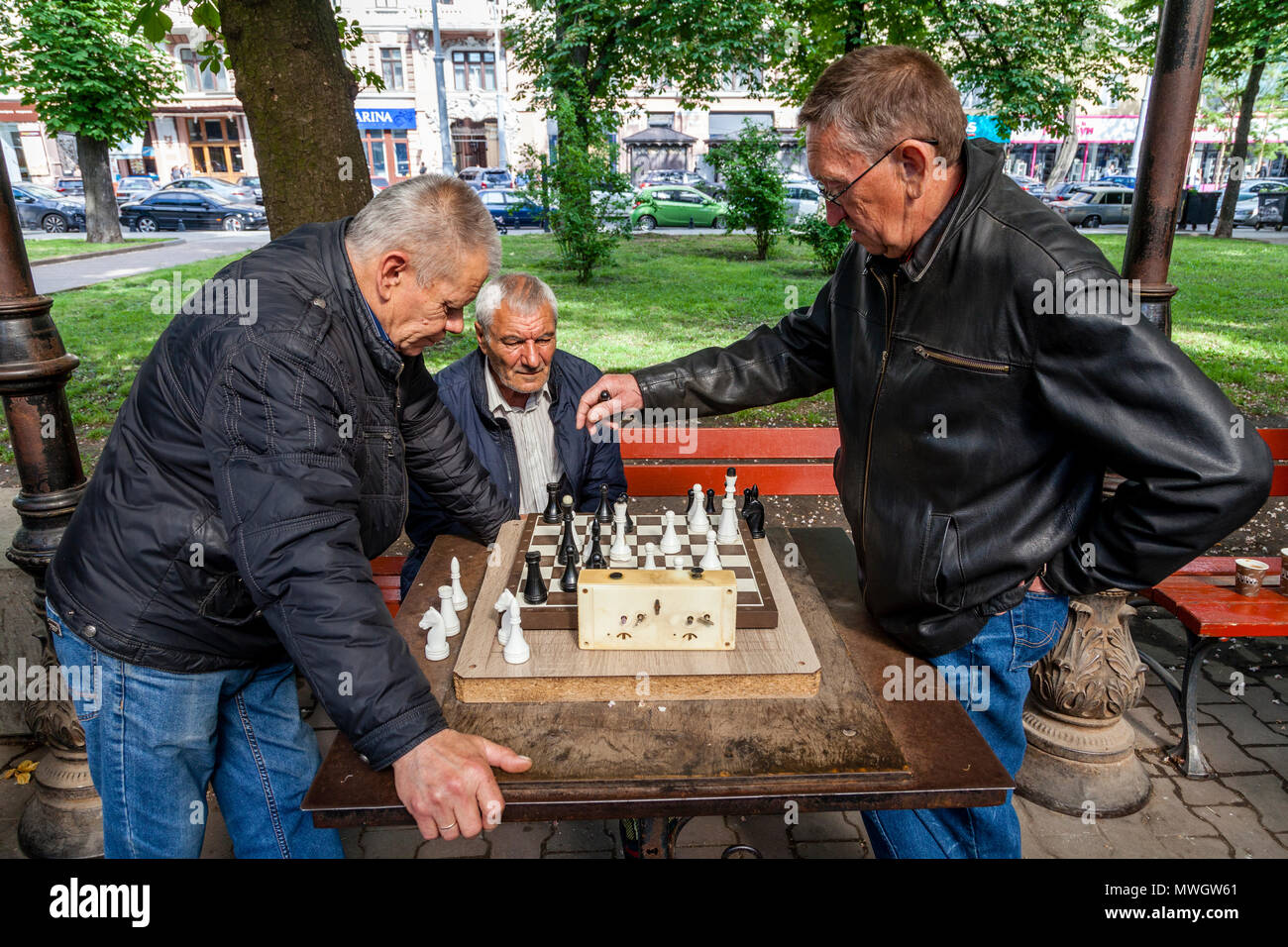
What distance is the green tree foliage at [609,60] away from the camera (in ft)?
39.1

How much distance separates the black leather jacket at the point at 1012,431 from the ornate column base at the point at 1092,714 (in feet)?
4.44

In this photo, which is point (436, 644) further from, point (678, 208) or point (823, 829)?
point (678, 208)

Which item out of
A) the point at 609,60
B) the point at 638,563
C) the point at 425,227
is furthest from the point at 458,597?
the point at 609,60

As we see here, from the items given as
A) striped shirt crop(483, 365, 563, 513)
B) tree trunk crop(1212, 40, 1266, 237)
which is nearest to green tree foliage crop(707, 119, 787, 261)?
tree trunk crop(1212, 40, 1266, 237)

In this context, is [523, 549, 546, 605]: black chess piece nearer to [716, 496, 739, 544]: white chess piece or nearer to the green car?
[716, 496, 739, 544]: white chess piece

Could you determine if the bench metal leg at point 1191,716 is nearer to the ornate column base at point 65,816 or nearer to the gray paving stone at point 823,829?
the gray paving stone at point 823,829

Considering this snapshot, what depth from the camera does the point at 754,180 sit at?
45.6 ft

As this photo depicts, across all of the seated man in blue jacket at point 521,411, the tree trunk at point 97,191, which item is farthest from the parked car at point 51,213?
the seated man in blue jacket at point 521,411

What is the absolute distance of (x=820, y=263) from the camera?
1296 centimetres

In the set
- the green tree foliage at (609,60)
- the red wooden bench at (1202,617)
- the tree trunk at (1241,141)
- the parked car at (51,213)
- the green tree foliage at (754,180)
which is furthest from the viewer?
the parked car at (51,213)

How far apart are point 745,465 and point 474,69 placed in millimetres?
36938

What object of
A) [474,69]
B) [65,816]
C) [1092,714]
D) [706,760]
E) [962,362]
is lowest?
[65,816]

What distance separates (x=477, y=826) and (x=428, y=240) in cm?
117
